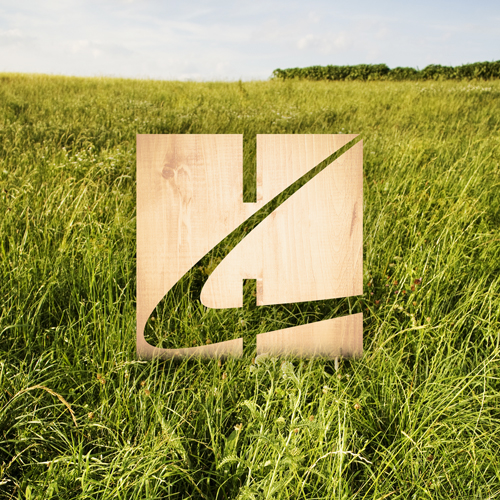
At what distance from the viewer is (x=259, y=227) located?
1.60 meters

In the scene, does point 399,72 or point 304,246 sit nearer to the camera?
point 304,246

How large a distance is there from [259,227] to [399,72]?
18656 millimetres

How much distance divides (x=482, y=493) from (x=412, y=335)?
→ 609 millimetres

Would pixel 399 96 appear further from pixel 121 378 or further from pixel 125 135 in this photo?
pixel 121 378

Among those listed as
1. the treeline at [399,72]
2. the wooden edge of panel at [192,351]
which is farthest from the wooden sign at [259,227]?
the treeline at [399,72]

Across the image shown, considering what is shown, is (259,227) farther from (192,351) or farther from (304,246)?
(192,351)

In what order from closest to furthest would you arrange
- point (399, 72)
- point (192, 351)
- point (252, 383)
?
1. point (252, 383)
2. point (192, 351)
3. point (399, 72)

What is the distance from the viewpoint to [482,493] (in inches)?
46.8

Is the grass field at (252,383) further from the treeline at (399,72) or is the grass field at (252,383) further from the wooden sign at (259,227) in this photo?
the treeline at (399,72)

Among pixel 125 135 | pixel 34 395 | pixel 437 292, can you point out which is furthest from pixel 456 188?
pixel 125 135

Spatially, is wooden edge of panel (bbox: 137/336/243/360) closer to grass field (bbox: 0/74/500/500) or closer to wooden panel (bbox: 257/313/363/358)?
grass field (bbox: 0/74/500/500)

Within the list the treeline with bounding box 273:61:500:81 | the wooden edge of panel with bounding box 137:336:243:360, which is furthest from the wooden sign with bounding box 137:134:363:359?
the treeline with bounding box 273:61:500:81

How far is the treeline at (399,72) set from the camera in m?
16.2

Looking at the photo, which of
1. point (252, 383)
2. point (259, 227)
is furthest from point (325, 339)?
point (259, 227)
